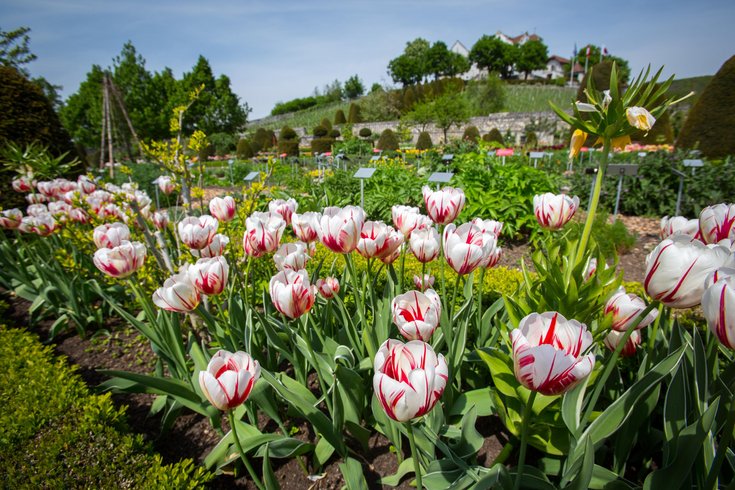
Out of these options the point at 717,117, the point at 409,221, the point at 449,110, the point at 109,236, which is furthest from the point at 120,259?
the point at 449,110

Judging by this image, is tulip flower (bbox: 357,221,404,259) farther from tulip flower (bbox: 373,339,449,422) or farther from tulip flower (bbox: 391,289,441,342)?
tulip flower (bbox: 373,339,449,422)

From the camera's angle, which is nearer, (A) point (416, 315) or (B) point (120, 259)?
(A) point (416, 315)

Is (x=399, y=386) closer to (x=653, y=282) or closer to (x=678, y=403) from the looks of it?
(x=653, y=282)

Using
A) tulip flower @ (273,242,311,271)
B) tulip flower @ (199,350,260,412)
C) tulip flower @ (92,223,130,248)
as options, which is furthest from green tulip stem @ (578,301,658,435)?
tulip flower @ (92,223,130,248)

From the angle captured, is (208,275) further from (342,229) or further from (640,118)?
(640,118)

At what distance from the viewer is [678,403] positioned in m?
1.22

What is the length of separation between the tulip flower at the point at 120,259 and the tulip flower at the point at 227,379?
3.14 feet

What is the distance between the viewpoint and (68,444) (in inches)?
67.4

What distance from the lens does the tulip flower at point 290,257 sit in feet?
5.57

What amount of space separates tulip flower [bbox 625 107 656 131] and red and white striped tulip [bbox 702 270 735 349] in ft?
1.52

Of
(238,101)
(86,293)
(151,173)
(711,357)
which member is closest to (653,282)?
(711,357)

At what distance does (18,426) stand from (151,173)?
37.8ft

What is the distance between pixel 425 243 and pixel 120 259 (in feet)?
4.66

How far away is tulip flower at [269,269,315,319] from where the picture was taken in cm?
135
